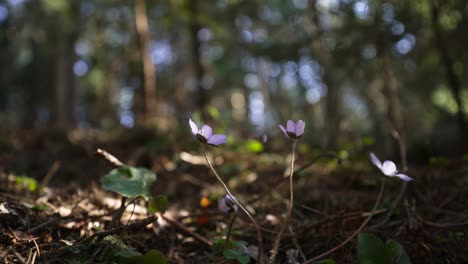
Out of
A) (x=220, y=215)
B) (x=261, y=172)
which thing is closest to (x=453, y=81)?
(x=261, y=172)

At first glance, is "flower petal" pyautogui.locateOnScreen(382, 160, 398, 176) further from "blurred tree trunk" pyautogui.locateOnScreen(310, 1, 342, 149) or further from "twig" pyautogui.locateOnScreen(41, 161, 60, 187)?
"blurred tree trunk" pyautogui.locateOnScreen(310, 1, 342, 149)

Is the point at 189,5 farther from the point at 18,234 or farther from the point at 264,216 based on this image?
the point at 18,234

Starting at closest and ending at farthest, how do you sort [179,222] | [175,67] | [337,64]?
[179,222] < [337,64] < [175,67]

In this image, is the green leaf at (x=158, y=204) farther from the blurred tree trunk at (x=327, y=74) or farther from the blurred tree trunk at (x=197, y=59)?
the blurred tree trunk at (x=327, y=74)

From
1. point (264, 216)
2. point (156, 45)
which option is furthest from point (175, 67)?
point (264, 216)

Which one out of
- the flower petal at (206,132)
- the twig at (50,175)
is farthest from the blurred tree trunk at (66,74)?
the flower petal at (206,132)

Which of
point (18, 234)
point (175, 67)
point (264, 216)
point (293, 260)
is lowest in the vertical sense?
point (175, 67)
